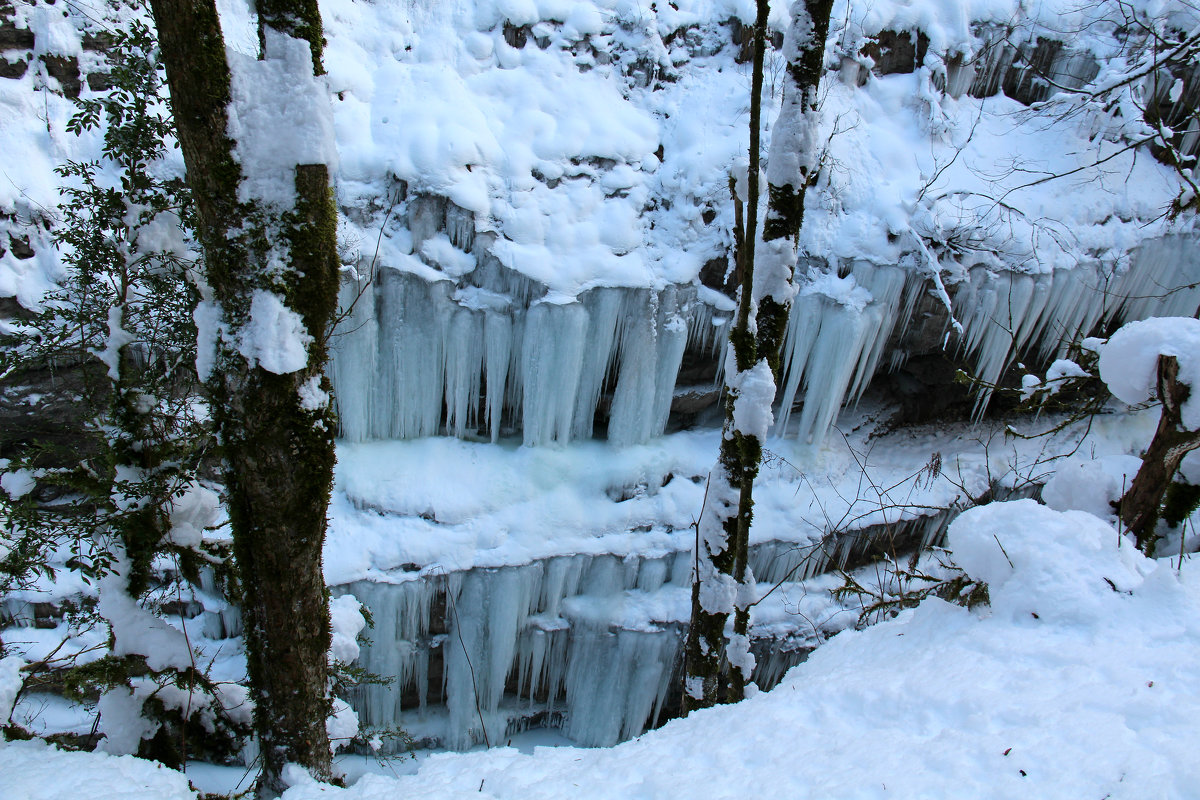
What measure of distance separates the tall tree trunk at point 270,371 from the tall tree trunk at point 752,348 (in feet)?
5.87

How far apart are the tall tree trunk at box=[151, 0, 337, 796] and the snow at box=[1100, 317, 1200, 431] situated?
138 inches

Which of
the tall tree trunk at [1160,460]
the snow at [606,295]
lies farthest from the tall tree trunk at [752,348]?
the tall tree trunk at [1160,460]

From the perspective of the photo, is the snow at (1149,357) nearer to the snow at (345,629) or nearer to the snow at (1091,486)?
the snow at (1091,486)

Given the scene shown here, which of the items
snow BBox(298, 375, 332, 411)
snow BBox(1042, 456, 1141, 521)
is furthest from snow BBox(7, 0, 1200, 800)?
snow BBox(298, 375, 332, 411)

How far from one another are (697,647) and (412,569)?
10.1ft

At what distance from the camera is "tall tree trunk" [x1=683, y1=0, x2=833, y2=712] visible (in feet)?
9.01

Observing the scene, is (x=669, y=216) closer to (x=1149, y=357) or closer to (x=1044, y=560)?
(x=1149, y=357)

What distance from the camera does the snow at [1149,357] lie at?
2795mm

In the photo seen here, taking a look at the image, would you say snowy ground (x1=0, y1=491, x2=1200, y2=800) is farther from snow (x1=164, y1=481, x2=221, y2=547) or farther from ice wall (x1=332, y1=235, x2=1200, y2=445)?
ice wall (x1=332, y1=235, x2=1200, y2=445)

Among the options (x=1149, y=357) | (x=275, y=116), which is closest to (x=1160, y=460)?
(x=1149, y=357)

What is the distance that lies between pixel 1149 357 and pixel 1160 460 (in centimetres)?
55

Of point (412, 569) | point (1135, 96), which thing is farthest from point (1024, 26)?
point (412, 569)

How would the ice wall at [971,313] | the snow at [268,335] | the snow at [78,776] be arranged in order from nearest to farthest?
the snow at [78,776]
the snow at [268,335]
the ice wall at [971,313]

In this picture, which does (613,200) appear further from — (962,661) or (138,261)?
(962,661)
